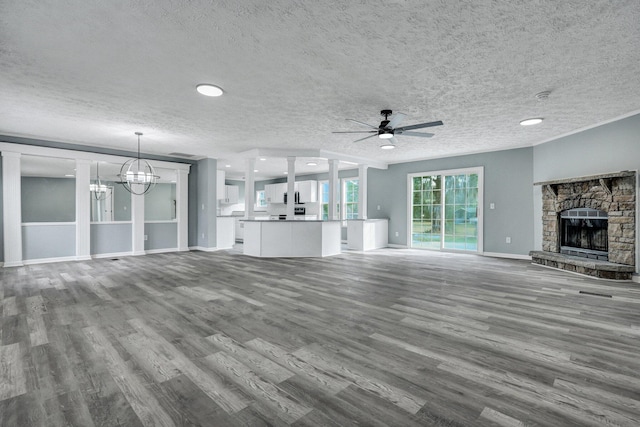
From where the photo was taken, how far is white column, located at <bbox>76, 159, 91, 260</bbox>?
6.41 meters

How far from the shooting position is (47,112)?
168 inches

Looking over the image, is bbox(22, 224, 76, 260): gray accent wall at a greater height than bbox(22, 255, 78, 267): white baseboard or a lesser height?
greater

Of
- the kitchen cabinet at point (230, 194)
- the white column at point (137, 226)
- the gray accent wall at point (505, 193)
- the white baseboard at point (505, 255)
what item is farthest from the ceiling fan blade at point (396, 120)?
the kitchen cabinet at point (230, 194)

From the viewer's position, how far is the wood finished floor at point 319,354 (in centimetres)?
153

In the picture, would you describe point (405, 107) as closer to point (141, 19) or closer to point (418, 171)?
point (141, 19)

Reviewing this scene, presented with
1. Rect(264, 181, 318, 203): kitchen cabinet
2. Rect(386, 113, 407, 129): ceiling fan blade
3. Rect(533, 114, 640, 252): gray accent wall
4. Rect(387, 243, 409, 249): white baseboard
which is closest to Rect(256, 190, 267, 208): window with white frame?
Rect(264, 181, 318, 203): kitchen cabinet

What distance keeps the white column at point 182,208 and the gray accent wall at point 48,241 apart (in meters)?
2.23

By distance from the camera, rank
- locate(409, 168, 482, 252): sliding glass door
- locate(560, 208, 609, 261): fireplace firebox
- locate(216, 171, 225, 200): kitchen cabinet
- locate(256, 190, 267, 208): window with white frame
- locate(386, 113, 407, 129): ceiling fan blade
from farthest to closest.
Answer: locate(256, 190, 267, 208): window with white frame, locate(216, 171, 225, 200): kitchen cabinet, locate(409, 168, 482, 252): sliding glass door, locate(560, 208, 609, 261): fireplace firebox, locate(386, 113, 407, 129): ceiling fan blade

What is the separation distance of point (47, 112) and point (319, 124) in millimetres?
3918

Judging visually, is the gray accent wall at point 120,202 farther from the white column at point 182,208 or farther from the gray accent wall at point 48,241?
the gray accent wall at point 48,241

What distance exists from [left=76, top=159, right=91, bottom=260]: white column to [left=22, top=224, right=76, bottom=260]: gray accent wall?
13cm

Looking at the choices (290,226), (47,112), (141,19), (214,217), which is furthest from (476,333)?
(214,217)

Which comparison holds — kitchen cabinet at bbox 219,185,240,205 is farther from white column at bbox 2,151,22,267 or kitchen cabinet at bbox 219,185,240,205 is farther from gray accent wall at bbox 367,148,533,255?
gray accent wall at bbox 367,148,533,255

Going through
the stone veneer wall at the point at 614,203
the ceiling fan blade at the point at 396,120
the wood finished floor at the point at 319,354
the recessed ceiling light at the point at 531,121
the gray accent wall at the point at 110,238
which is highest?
the recessed ceiling light at the point at 531,121
